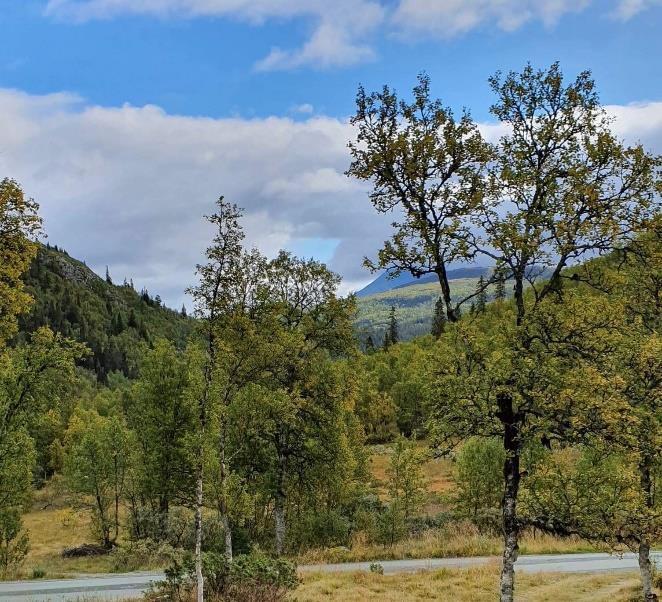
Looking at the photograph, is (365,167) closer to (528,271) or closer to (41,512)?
(528,271)

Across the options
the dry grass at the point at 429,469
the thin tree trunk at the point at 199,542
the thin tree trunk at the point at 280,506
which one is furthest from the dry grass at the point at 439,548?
the dry grass at the point at 429,469

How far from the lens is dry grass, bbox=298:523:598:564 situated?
26094 millimetres

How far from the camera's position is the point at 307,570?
21.9 meters

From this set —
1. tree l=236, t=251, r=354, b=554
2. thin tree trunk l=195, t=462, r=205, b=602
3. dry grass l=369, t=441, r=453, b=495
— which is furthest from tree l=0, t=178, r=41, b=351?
dry grass l=369, t=441, r=453, b=495

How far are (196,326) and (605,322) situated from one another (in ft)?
32.8

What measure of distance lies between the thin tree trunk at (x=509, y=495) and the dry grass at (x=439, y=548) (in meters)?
14.7

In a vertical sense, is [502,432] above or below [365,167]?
below

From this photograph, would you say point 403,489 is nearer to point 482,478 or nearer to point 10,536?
point 482,478

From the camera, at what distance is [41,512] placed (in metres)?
62.3

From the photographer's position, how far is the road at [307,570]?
59.0ft

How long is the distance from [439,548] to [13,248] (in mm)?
22945

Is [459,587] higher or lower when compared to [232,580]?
lower

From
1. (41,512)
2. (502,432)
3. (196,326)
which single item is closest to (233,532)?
(196,326)

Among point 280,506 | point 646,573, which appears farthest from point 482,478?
point 646,573
